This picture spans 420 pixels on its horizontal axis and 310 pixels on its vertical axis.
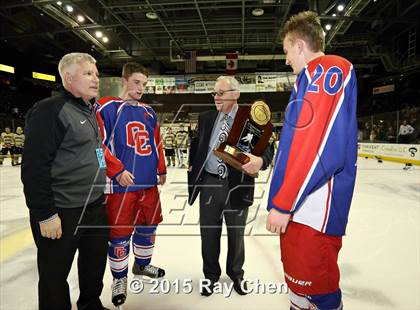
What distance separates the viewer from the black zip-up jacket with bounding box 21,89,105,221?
1.29 m

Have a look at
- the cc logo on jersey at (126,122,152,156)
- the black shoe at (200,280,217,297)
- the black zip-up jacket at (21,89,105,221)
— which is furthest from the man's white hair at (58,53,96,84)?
the black shoe at (200,280,217,297)

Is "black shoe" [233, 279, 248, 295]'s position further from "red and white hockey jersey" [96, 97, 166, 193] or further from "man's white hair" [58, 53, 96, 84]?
"man's white hair" [58, 53, 96, 84]

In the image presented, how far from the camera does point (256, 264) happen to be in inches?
94.7

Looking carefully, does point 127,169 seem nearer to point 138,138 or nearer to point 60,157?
point 138,138

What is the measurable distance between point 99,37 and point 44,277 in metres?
13.1

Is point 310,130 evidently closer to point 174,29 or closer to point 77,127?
point 77,127

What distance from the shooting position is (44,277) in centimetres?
138

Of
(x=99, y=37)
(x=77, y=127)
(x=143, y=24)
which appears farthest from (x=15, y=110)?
(x=77, y=127)

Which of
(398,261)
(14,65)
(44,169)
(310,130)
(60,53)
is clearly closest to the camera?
(310,130)

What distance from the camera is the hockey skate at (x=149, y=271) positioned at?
86.2 inches

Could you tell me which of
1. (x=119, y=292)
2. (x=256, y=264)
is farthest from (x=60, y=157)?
(x=256, y=264)

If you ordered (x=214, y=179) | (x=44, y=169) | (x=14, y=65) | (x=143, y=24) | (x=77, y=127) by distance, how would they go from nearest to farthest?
(x=44, y=169) → (x=77, y=127) → (x=214, y=179) → (x=143, y=24) → (x=14, y=65)

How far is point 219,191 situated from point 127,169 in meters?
0.66

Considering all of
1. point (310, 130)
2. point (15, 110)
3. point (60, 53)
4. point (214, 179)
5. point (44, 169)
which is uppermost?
point (60, 53)
